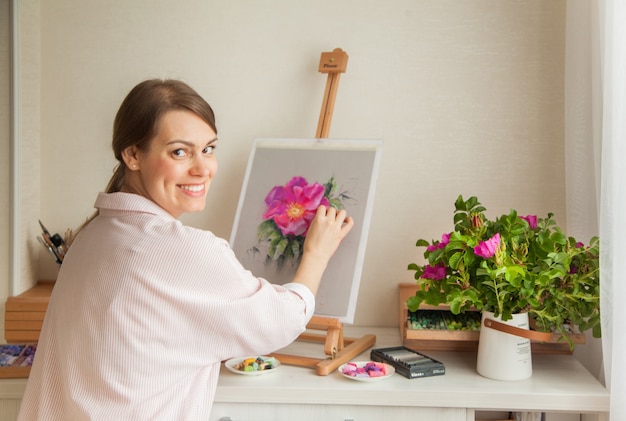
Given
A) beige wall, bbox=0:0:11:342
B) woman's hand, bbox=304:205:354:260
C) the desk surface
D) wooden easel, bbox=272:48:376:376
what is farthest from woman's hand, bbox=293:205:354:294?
beige wall, bbox=0:0:11:342

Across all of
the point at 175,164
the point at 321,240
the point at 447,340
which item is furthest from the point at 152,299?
the point at 447,340

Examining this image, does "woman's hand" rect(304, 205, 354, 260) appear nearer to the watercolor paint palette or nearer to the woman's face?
the watercolor paint palette

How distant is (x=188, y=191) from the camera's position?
5.24 ft

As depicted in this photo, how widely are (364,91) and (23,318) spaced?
1.25 meters

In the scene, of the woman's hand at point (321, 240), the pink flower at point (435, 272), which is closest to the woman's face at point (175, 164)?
the woman's hand at point (321, 240)

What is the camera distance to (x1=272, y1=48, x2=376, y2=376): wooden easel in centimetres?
199

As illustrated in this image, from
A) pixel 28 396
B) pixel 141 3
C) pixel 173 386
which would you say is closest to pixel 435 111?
pixel 141 3

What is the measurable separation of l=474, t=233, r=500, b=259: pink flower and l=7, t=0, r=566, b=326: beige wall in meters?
0.57

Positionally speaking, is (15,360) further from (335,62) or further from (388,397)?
(335,62)

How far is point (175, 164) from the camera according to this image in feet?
5.14

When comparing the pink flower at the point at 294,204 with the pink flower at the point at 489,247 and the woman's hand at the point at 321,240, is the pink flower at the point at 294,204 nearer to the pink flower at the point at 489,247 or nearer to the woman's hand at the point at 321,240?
the woman's hand at the point at 321,240

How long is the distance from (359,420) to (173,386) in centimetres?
57

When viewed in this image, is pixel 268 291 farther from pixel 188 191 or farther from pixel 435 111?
pixel 435 111

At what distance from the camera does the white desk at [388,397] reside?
5.96 feet
